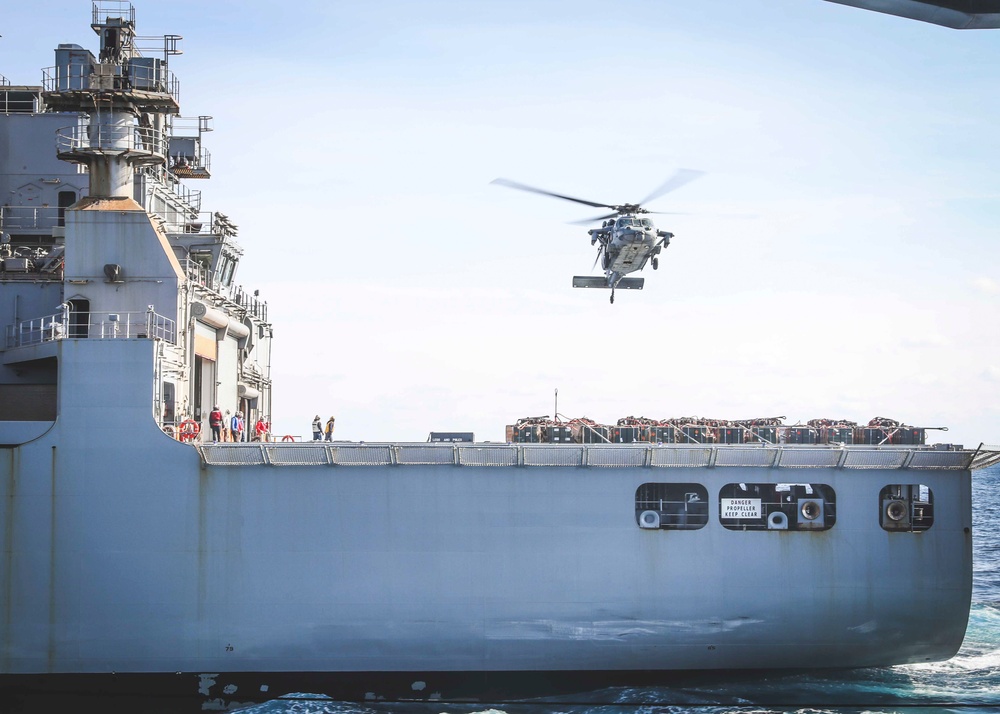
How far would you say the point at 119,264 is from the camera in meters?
27.0

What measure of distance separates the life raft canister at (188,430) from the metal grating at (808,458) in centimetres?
1556

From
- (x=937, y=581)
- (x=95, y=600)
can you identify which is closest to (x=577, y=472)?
(x=937, y=581)

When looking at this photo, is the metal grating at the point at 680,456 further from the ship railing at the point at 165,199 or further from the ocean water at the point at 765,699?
the ship railing at the point at 165,199

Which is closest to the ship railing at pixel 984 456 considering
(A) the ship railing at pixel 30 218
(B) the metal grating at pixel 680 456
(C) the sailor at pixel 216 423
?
(B) the metal grating at pixel 680 456

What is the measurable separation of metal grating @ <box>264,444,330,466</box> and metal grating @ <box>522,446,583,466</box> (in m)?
5.33

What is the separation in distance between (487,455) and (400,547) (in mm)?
3289

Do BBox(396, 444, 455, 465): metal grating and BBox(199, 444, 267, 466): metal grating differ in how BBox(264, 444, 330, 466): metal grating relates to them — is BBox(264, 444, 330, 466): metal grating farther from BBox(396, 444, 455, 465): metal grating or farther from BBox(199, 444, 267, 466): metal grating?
BBox(396, 444, 455, 465): metal grating

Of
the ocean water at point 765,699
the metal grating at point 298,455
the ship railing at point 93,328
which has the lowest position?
the ocean water at point 765,699

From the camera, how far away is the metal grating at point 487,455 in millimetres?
25438

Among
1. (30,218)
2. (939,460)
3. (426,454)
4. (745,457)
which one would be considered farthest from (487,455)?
(30,218)

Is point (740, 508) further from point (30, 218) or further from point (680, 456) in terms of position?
point (30, 218)

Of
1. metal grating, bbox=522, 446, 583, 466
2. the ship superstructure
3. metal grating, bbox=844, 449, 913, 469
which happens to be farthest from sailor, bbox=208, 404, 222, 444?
metal grating, bbox=844, 449, 913, 469

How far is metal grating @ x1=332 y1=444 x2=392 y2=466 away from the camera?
997 inches

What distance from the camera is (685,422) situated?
3112 centimetres
